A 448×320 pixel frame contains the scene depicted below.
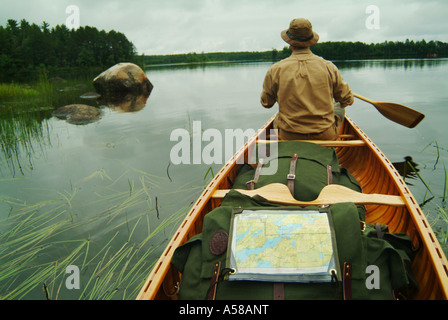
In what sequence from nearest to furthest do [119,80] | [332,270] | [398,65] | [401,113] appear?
[332,270], [401,113], [119,80], [398,65]

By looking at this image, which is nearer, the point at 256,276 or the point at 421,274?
the point at 256,276

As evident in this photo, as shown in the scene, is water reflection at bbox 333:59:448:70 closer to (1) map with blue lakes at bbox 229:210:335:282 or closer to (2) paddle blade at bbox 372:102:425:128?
(2) paddle blade at bbox 372:102:425:128

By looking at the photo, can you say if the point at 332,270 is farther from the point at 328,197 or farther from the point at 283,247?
the point at 328,197

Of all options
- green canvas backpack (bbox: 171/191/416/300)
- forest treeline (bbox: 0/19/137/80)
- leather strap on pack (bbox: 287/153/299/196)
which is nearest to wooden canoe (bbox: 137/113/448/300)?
green canvas backpack (bbox: 171/191/416/300)

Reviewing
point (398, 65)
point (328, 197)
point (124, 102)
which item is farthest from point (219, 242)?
point (398, 65)

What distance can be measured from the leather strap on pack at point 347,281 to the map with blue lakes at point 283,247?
0.08m

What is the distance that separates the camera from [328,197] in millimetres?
2250

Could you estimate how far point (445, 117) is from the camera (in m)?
8.88

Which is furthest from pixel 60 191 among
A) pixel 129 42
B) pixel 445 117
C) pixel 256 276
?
pixel 129 42

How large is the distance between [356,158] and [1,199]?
4920 mm

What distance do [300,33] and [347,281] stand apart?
2565 mm

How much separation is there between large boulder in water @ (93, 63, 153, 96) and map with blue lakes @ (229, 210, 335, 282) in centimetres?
1598

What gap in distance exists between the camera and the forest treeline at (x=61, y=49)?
150 ft

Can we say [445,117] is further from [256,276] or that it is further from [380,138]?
[256,276]
